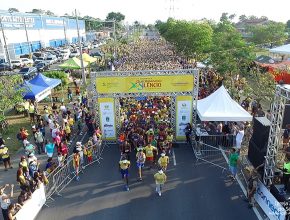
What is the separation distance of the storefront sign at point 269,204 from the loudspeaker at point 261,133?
2.58 meters

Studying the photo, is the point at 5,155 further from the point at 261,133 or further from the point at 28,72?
the point at 28,72

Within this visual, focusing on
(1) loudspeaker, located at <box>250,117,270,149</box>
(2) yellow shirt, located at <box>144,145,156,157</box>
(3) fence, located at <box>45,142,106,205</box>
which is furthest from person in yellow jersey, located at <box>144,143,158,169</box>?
(1) loudspeaker, located at <box>250,117,270,149</box>

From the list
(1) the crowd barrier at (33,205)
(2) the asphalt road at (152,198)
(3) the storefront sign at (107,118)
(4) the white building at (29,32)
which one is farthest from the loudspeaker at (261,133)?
(4) the white building at (29,32)

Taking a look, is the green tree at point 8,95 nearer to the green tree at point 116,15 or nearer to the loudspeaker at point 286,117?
the loudspeaker at point 286,117

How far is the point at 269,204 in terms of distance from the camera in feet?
32.1

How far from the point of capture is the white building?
53.6 metres

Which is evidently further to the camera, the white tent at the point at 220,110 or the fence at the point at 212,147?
the white tent at the point at 220,110

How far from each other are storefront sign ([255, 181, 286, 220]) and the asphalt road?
543 mm

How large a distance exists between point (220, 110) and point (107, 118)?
21.5ft

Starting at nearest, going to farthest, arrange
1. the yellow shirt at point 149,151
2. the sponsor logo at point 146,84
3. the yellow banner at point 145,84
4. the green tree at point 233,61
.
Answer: the yellow shirt at point 149,151 < the yellow banner at point 145,84 < the sponsor logo at point 146,84 < the green tree at point 233,61

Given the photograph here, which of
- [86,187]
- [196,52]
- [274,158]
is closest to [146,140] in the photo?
[86,187]

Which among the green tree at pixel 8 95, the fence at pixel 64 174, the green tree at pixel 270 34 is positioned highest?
the green tree at pixel 270 34

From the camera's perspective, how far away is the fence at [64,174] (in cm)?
1200

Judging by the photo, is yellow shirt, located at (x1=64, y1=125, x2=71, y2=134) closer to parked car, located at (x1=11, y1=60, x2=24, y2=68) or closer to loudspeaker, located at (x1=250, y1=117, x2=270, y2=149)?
loudspeaker, located at (x1=250, y1=117, x2=270, y2=149)
